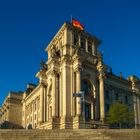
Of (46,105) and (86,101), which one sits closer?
(86,101)

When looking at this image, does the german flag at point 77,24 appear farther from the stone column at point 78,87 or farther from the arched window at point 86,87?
the arched window at point 86,87

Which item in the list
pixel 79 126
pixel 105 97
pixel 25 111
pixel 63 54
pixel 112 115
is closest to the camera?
pixel 79 126

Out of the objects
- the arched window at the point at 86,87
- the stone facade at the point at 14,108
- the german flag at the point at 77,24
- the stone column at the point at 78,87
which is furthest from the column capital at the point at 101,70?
the stone facade at the point at 14,108

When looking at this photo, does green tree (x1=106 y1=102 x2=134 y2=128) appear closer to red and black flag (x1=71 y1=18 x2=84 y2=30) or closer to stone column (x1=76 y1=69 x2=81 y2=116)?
stone column (x1=76 y1=69 x2=81 y2=116)

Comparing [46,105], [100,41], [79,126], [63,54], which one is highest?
[100,41]

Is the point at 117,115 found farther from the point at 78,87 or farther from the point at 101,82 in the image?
the point at 78,87

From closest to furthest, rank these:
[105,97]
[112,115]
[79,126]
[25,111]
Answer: [79,126]
[112,115]
[105,97]
[25,111]

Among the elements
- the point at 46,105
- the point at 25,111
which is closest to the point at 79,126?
the point at 46,105

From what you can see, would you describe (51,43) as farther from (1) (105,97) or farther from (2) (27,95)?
(2) (27,95)

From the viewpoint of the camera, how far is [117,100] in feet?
299

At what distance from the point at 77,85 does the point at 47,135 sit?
2758 centimetres

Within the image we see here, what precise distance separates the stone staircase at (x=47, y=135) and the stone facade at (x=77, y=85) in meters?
15.6

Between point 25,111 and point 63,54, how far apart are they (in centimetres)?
4095

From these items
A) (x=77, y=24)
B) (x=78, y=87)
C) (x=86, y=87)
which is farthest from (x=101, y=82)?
(x=77, y=24)
